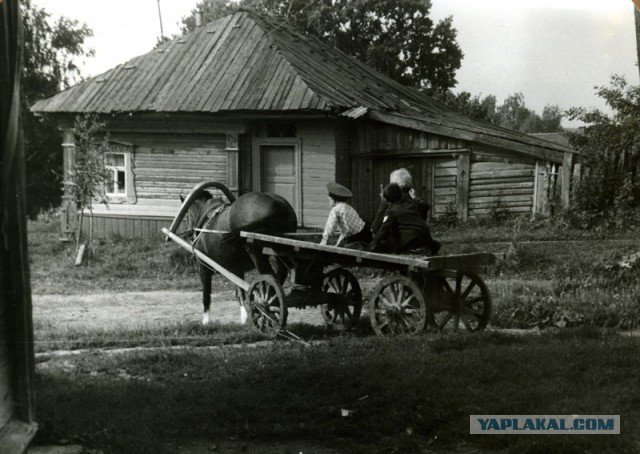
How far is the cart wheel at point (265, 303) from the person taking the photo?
7.27 meters

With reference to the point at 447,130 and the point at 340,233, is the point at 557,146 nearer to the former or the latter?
the point at 447,130

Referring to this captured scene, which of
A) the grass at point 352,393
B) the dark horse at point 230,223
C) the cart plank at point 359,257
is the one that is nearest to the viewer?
the grass at point 352,393

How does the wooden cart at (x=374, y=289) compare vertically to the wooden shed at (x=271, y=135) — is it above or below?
below

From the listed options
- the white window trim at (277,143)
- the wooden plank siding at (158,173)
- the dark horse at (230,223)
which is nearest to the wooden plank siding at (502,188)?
the white window trim at (277,143)

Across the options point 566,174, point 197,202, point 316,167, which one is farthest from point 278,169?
point 566,174

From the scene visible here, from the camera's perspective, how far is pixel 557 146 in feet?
34.2

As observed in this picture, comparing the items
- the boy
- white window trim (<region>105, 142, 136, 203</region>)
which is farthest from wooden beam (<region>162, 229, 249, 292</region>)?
the boy

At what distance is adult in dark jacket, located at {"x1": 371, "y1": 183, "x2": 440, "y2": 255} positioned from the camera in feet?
22.7

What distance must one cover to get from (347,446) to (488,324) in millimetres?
3698

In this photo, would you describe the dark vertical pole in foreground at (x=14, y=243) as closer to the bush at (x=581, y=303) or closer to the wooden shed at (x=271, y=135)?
the wooden shed at (x=271, y=135)

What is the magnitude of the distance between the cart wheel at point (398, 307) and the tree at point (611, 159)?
9.52 ft

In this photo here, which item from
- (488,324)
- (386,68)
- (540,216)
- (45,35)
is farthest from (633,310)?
(386,68)

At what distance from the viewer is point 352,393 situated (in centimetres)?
511

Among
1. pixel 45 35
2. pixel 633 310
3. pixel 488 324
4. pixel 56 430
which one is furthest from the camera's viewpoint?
pixel 488 324
